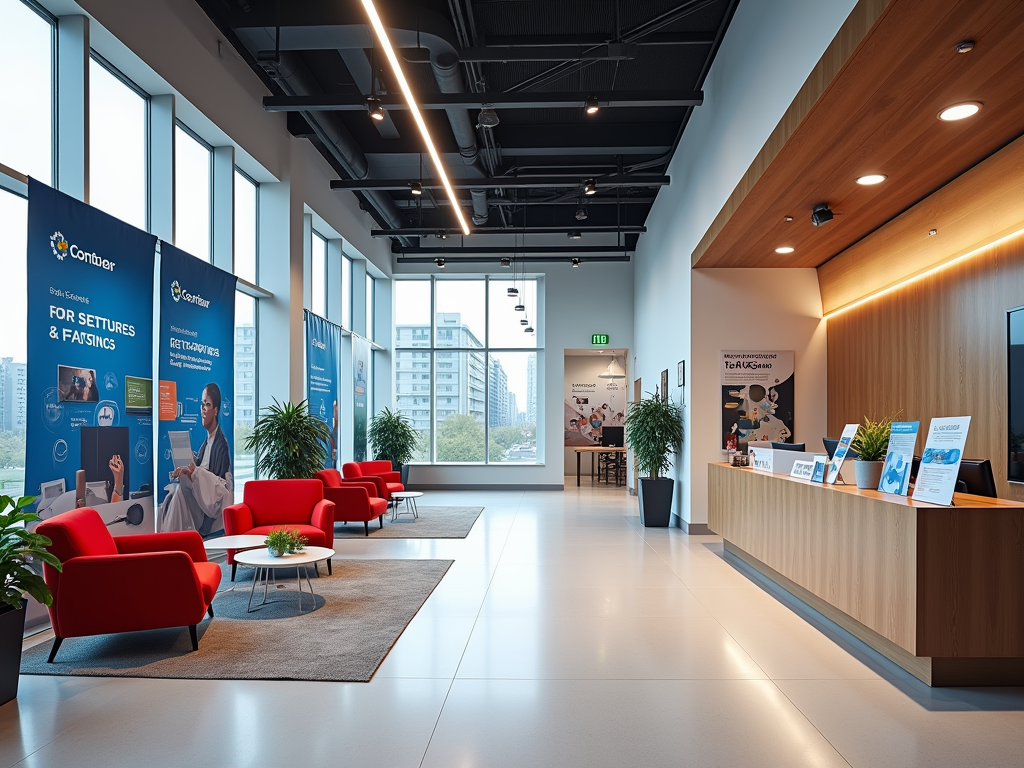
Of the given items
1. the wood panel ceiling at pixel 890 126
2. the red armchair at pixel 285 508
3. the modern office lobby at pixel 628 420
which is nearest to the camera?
the wood panel ceiling at pixel 890 126

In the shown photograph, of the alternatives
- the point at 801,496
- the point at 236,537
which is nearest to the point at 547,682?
the point at 801,496

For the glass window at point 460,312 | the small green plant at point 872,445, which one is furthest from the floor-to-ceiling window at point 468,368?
the small green plant at point 872,445

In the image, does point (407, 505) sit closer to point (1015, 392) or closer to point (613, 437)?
point (613, 437)

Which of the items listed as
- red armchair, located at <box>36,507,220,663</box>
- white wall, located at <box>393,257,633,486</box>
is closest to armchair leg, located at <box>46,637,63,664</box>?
red armchair, located at <box>36,507,220,663</box>

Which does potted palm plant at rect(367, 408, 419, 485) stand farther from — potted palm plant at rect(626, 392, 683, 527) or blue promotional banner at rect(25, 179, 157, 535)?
Answer: blue promotional banner at rect(25, 179, 157, 535)

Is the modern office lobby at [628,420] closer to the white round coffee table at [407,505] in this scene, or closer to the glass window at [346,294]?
the white round coffee table at [407,505]

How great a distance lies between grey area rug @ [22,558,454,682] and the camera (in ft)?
13.8

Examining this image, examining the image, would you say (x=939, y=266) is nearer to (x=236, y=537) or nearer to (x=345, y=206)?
(x=236, y=537)

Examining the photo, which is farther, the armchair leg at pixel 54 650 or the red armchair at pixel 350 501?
the red armchair at pixel 350 501

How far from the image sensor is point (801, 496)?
5566 mm

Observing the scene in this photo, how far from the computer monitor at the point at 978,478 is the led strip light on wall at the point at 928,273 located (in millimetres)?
1921

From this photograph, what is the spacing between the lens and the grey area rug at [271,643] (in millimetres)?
4195

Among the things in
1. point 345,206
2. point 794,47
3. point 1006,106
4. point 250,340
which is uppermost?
point 345,206

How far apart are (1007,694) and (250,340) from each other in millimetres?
8023
